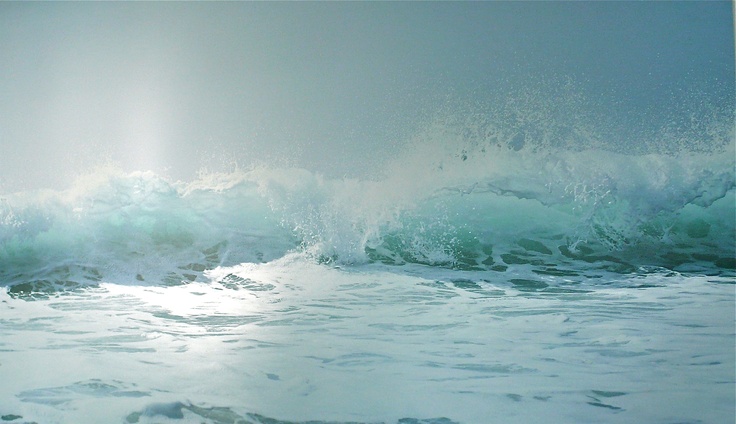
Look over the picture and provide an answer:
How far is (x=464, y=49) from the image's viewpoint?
2303mm

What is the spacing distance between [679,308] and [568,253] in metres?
0.42

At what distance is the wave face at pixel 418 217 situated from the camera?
2180 millimetres

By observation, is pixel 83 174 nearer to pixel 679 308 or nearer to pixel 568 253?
pixel 568 253

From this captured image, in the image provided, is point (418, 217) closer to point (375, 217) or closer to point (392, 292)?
point (375, 217)

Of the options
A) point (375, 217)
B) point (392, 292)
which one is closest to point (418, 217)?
point (375, 217)

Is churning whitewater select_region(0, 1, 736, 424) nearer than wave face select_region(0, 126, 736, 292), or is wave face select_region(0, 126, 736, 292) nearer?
churning whitewater select_region(0, 1, 736, 424)

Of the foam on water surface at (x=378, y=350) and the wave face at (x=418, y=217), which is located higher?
the wave face at (x=418, y=217)

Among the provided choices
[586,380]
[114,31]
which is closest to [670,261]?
[586,380]

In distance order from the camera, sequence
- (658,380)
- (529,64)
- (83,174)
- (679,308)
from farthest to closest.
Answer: (83,174) < (529,64) < (679,308) < (658,380)

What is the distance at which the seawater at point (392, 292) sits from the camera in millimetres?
1983

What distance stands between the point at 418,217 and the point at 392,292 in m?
0.31

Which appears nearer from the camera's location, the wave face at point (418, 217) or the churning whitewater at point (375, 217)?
the churning whitewater at point (375, 217)

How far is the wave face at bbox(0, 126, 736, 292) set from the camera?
2180 millimetres

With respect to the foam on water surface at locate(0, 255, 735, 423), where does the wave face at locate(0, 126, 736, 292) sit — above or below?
above
